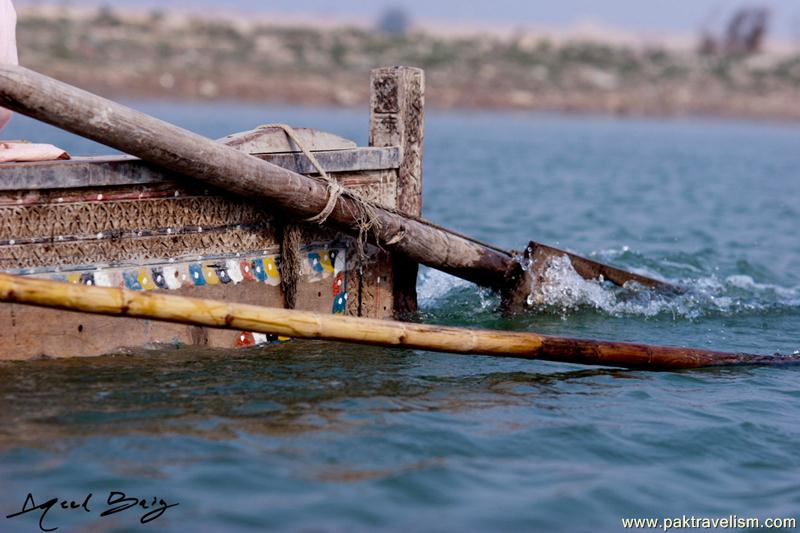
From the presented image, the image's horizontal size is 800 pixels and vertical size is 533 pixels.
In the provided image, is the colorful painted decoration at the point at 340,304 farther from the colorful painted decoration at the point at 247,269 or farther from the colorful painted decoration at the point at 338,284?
the colorful painted decoration at the point at 247,269

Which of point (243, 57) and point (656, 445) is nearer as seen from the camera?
point (656, 445)

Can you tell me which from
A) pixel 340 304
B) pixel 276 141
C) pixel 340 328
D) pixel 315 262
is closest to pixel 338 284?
pixel 340 304

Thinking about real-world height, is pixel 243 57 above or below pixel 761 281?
above

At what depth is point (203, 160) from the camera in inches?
237

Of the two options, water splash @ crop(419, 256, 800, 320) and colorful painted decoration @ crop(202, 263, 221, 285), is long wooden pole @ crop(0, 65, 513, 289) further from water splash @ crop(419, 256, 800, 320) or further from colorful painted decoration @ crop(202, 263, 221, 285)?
water splash @ crop(419, 256, 800, 320)

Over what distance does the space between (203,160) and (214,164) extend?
67 mm

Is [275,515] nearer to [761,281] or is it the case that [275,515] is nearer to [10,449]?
[10,449]

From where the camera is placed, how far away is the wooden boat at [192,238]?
227 inches

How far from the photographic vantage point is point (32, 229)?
5.73m

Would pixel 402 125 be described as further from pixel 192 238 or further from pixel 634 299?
pixel 634 299

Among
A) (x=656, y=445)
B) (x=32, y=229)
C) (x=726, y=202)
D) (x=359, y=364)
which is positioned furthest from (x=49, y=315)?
(x=726, y=202)

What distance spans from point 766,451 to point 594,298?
8.90 feet

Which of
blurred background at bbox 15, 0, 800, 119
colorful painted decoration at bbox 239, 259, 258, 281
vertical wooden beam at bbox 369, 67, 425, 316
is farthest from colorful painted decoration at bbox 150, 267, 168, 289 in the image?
blurred background at bbox 15, 0, 800, 119

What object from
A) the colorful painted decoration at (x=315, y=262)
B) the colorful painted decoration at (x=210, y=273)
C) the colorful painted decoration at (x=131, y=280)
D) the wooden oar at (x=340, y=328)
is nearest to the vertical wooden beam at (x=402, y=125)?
the colorful painted decoration at (x=315, y=262)
